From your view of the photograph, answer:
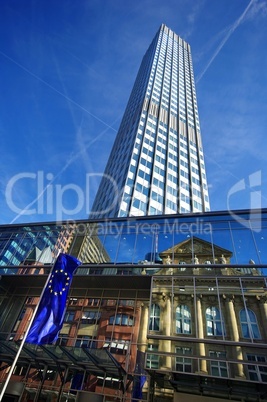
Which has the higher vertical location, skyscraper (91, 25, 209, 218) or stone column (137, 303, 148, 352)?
skyscraper (91, 25, 209, 218)

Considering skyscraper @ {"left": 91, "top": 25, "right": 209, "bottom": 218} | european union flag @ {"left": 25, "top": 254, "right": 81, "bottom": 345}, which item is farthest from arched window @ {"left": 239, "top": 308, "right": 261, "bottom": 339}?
skyscraper @ {"left": 91, "top": 25, "right": 209, "bottom": 218}

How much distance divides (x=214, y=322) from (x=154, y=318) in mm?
3728

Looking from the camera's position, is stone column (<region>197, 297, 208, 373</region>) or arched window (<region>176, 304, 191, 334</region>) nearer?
stone column (<region>197, 297, 208, 373</region>)

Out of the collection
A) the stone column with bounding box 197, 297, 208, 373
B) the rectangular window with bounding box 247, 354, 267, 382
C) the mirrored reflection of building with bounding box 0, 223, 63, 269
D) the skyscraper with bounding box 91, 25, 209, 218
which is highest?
the skyscraper with bounding box 91, 25, 209, 218

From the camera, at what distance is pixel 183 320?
14.6 meters

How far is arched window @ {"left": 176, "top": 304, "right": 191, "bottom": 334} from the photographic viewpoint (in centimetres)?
1424

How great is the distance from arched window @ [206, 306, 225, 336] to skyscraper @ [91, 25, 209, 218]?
27.6 meters

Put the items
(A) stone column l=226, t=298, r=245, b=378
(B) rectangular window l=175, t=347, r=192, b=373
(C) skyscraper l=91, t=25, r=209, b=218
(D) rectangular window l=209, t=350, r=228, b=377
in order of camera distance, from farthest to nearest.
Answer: (C) skyscraper l=91, t=25, r=209, b=218 → (B) rectangular window l=175, t=347, r=192, b=373 → (D) rectangular window l=209, t=350, r=228, b=377 → (A) stone column l=226, t=298, r=245, b=378

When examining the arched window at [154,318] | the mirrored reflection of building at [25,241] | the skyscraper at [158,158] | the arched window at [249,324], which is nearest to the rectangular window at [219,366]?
the arched window at [249,324]

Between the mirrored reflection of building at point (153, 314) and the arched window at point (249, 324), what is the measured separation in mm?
57

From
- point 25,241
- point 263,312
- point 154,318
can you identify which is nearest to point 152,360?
point 154,318

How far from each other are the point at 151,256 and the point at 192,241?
3.53 meters

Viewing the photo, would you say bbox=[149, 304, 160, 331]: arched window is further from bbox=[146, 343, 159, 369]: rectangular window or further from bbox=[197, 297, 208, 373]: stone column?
bbox=[197, 297, 208, 373]: stone column

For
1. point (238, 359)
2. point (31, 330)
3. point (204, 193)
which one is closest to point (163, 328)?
point (238, 359)
